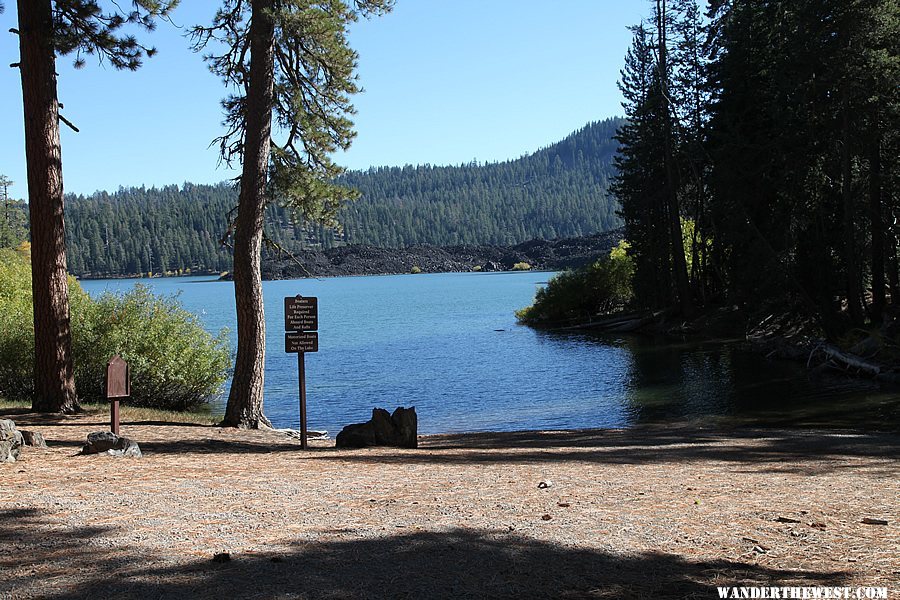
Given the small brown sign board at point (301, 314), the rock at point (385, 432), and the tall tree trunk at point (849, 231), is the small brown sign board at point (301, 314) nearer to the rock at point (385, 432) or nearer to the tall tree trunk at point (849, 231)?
the rock at point (385, 432)

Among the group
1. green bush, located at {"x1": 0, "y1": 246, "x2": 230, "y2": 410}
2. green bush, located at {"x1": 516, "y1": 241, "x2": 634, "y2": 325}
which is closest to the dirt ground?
green bush, located at {"x1": 0, "y1": 246, "x2": 230, "y2": 410}

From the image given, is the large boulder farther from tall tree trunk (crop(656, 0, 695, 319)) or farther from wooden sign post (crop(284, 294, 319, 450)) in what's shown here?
tall tree trunk (crop(656, 0, 695, 319))

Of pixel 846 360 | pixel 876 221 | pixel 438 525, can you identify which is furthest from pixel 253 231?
pixel 876 221

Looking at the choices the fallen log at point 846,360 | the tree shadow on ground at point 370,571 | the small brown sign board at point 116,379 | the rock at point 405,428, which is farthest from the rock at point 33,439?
the fallen log at point 846,360

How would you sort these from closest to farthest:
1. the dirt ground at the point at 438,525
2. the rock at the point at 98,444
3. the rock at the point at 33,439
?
the dirt ground at the point at 438,525 → the rock at the point at 98,444 → the rock at the point at 33,439

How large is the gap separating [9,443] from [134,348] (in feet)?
32.7

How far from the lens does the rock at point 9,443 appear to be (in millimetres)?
7773

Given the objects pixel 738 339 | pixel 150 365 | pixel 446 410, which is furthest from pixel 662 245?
pixel 150 365

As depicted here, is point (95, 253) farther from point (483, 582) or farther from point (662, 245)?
point (483, 582)

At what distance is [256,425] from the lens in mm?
12867

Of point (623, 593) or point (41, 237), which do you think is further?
point (41, 237)

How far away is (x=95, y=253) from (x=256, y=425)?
185364 millimetres

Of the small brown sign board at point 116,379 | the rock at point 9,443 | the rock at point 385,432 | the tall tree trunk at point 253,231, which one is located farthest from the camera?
the tall tree trunk at point 253,231

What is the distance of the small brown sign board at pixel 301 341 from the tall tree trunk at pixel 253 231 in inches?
81.3
